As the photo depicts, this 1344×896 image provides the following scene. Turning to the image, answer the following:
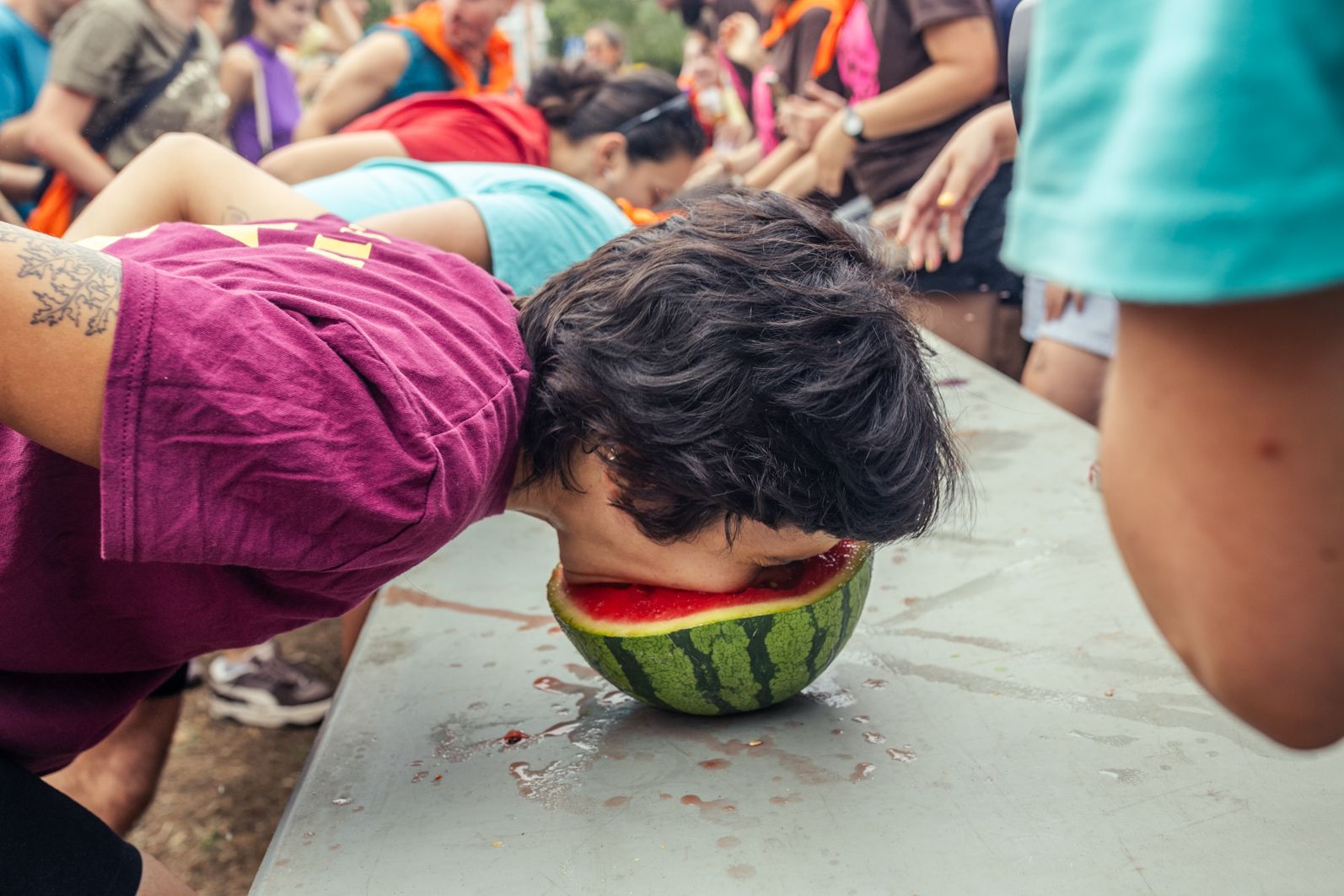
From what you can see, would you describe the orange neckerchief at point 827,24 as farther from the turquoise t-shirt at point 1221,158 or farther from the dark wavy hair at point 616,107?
the turquoise t-shirt at point 1221,158

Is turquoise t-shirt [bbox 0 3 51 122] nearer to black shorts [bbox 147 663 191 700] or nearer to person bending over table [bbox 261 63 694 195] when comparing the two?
person bending over table [bbox 261 63 694 195]

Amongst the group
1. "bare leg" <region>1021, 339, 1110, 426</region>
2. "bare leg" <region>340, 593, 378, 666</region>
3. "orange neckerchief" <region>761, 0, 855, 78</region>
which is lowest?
"bare leg" <region>340, 593, 378, 666</region>

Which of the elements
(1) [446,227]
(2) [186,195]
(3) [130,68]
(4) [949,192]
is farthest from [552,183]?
(3) [130,68]

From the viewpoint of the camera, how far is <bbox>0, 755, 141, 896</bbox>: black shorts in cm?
144

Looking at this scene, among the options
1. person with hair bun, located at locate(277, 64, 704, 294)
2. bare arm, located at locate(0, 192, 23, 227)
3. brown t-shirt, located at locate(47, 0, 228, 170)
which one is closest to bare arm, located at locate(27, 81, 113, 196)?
brown t-shirt, located at locate(47, 0, 228, 170)

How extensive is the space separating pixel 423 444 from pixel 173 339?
28 centimetres

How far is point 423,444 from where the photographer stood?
4.04 ft

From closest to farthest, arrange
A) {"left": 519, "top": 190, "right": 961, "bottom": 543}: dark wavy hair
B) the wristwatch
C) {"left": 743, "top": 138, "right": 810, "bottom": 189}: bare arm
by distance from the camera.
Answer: {"left": 519, "top": 190, "right": 961, "bottom": 543}: dark wavy hair
the wristwatch
{"left": 743, "top": 138, "right": 810, "bottom": 189}: bare arm

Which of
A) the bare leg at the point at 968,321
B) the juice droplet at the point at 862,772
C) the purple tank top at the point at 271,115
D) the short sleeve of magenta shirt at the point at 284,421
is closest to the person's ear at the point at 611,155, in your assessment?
the bare leg at the point at 968,321

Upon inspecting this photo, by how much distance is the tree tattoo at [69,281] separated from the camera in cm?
110

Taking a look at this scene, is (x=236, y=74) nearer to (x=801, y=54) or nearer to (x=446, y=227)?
(x=801, y=54)

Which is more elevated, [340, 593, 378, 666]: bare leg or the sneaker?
[340, 593, 378, 666]: bare leg

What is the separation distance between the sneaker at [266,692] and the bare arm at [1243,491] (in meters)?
2.93

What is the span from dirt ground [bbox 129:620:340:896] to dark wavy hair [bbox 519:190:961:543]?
1499 millimetres
